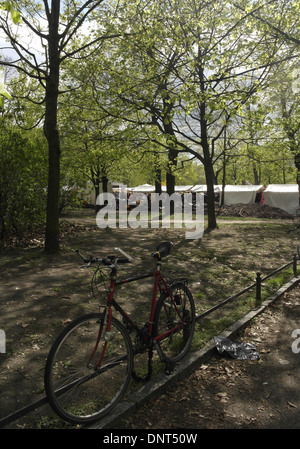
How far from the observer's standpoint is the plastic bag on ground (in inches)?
173

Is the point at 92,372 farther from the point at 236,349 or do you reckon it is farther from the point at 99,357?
the point at 236,349

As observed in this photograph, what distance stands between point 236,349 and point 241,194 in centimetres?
3199

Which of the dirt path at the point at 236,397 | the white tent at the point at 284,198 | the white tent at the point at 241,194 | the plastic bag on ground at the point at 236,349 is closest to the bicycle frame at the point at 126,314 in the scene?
the dirt path at the point at 236,397

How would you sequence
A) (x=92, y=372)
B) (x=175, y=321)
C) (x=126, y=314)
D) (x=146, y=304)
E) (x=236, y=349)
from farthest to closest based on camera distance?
1. (x=146, y=304)
2. (x=236, y=349)
3. (x=175, y=321)
4. (x=126, y=314)
5. (x=92, y=372)

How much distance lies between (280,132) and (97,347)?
21.8m

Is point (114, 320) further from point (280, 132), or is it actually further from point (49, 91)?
point (280, 132)

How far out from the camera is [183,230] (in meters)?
16.0

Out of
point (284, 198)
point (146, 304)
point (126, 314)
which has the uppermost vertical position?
point (284, 198)

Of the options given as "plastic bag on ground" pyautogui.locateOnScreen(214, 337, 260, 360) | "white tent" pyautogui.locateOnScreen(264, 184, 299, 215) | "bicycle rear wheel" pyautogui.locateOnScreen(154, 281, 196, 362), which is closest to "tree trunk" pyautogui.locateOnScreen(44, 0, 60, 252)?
"bicycle rear wheel" pyautogui.locateOnScreen(154, 281, 196, 362)

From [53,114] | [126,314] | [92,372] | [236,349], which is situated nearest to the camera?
Answer: [92,372]

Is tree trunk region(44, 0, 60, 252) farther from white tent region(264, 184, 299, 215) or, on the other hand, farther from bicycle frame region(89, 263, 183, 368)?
white tent region(264, 184, 299, 215)

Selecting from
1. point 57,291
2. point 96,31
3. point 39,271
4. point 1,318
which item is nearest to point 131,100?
point 96,31

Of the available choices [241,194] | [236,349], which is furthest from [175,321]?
[241,194]

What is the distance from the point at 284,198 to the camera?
31406 millimetres
